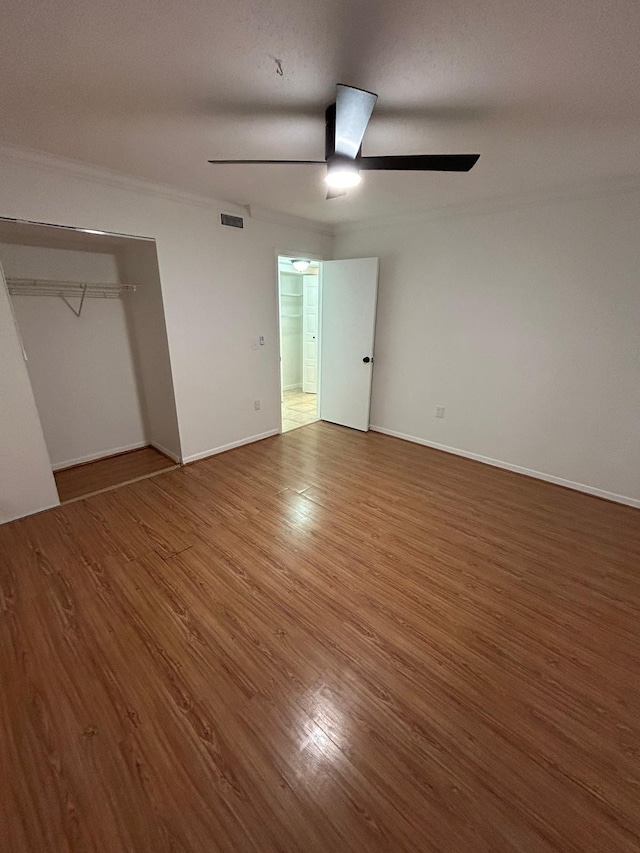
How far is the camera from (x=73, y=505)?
2.78 m

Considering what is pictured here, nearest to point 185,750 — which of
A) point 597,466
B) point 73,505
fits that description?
point 73,505

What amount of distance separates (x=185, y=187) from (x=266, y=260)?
1019 mm

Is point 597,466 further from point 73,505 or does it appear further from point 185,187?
point 73,505

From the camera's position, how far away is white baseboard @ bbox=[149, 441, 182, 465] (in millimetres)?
3557

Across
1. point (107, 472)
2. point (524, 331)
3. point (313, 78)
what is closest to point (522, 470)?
point (524, 331)

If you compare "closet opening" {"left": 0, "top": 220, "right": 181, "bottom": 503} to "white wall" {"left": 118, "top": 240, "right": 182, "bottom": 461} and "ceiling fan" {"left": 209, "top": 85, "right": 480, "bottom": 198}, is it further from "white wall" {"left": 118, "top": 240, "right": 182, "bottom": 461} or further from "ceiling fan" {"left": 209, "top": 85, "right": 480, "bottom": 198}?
"ceiling fan" {"left": 209, "top": 85, "right": 480, "bottom": 198}

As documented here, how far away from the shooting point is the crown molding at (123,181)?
2.16m

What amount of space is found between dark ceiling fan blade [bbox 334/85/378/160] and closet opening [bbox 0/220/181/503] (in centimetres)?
197

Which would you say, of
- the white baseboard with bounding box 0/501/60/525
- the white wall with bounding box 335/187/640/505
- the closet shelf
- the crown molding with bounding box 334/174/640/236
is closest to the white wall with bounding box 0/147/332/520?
the white baseboard with bounding box 0/501/60/525

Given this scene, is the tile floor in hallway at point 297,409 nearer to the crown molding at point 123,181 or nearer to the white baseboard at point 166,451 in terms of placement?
the white baseboard at point 166,451

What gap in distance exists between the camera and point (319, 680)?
1.51 meters

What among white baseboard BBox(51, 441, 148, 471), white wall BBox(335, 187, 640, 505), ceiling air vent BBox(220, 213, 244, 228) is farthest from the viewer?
white baseboard BBox(51, 441, 148, 471)

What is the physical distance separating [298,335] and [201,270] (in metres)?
3.47

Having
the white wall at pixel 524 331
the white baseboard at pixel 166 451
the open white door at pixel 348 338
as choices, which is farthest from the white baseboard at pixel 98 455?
the white wall at pixel 524 331
